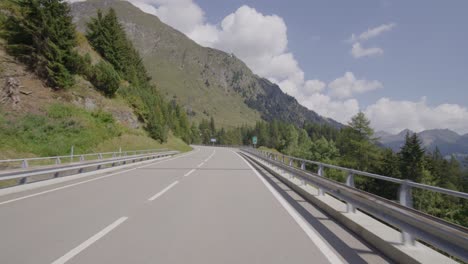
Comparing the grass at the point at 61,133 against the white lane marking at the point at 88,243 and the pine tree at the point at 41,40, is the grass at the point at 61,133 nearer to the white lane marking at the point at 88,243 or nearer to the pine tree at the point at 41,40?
the pine tree at the point at 41,40

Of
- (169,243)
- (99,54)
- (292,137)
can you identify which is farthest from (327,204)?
(292,137)

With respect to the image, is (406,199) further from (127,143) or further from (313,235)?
(127,143)

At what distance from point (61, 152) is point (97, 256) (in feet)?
83.4

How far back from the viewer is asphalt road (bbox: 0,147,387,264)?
172 inches

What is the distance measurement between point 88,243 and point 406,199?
4907mm

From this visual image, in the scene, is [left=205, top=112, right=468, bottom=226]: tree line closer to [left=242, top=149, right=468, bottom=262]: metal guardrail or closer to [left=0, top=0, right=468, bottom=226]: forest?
[left=0, top=0, right=468, bottom=226]: forest

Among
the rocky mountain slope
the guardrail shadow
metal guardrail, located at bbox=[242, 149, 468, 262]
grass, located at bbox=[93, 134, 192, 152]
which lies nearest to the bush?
the rocky mountain slope

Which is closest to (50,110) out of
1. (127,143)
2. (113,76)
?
(127,143)

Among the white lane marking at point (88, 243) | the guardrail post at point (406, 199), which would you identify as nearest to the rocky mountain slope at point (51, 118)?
the white lane marking at point (88, 243)

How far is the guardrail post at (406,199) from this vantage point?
436 cm

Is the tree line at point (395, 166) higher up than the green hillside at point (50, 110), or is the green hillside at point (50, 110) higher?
the green hillside at point (50, 110)

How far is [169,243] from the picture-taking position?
16.2 ft

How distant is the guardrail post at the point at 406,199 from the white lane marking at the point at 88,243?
4.65 meters

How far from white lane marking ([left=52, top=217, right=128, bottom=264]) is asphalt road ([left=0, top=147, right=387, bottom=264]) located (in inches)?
0.5
